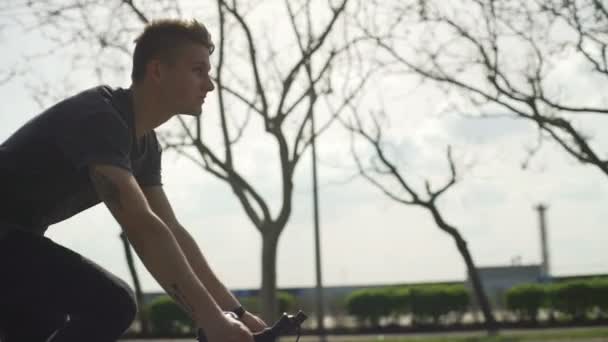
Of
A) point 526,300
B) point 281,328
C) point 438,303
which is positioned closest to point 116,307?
point 281,328

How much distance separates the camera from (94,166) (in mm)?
2262

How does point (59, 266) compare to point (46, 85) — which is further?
point (46, 85)

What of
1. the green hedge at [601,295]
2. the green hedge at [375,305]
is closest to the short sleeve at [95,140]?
the green hedge at [601,295]

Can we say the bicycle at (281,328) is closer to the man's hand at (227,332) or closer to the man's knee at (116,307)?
the man's hand at (227,332)

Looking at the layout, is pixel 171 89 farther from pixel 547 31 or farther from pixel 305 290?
pixel 305 290

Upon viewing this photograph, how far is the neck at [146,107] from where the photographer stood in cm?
252

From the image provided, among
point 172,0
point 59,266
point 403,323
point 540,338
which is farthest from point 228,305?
point 403,323

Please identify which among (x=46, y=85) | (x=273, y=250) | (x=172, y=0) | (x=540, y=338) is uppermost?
(x=172, y=0)

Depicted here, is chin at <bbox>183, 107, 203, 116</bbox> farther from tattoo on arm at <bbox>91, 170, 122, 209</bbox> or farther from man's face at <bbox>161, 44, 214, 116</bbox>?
tattoo on arm at <bbox>91, 170, 122, 209</bbox>

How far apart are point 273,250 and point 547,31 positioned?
557 centimetres

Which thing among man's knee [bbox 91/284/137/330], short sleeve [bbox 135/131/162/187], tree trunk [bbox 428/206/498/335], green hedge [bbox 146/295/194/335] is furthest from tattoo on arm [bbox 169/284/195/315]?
green hedge [bbox 146/295/194/335]

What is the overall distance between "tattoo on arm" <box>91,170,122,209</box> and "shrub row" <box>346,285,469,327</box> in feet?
90.3

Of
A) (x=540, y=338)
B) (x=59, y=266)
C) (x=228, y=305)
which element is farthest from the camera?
(x=540, y=338)

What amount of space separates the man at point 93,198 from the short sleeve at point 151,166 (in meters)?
0.25
